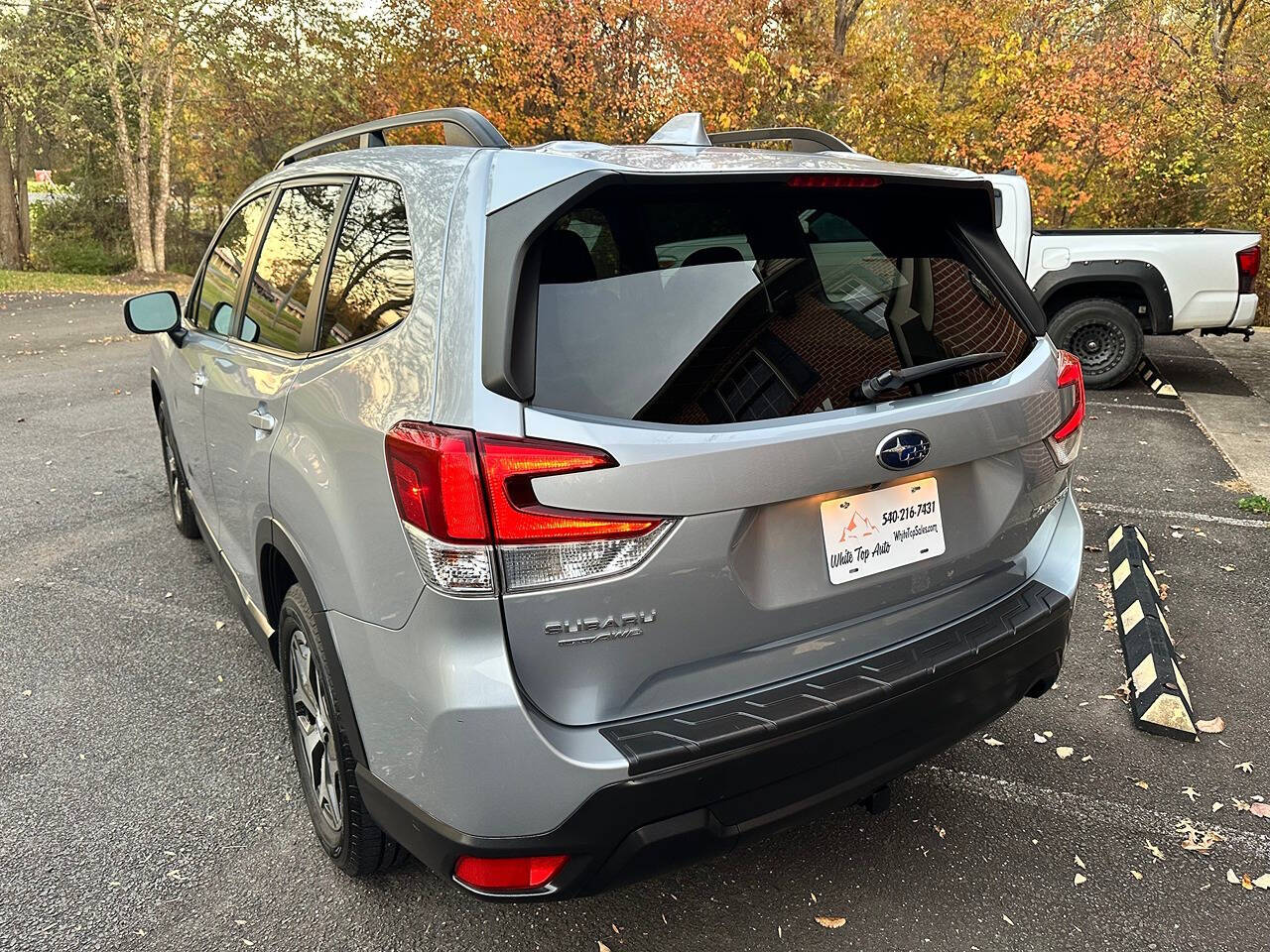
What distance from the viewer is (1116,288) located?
31.6 feet

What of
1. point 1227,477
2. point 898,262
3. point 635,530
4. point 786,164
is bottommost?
point 1227,477

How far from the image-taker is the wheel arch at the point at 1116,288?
30.6 feet

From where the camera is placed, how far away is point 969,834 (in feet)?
9.07

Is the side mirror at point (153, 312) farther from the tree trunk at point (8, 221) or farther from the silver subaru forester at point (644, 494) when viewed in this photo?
the tree trunk at point (8, 221)

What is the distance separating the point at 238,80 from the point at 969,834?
81.3 feet

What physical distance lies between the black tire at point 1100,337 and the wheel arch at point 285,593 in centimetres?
861

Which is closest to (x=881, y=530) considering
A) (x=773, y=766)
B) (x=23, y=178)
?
(x=773, y=766)

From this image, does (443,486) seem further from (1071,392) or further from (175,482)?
(175,482)

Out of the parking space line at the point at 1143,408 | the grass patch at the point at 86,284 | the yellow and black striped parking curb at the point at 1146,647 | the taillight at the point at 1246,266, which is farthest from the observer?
the grass patch at the point at 86,284

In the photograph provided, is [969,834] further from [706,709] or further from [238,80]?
[238,80]

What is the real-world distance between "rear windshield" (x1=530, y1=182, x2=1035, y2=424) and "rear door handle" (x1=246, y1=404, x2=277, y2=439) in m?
1.09

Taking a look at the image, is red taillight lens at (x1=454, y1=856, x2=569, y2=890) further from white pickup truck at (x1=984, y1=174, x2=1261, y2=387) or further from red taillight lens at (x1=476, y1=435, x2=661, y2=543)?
white pickup truck at (x1=984, y1=174, x2=1261, y2=387)

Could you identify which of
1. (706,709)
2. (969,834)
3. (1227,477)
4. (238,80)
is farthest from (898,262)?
(238,80)

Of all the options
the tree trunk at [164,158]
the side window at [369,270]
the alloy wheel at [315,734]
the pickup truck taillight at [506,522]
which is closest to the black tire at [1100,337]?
the side window at [369,270]
